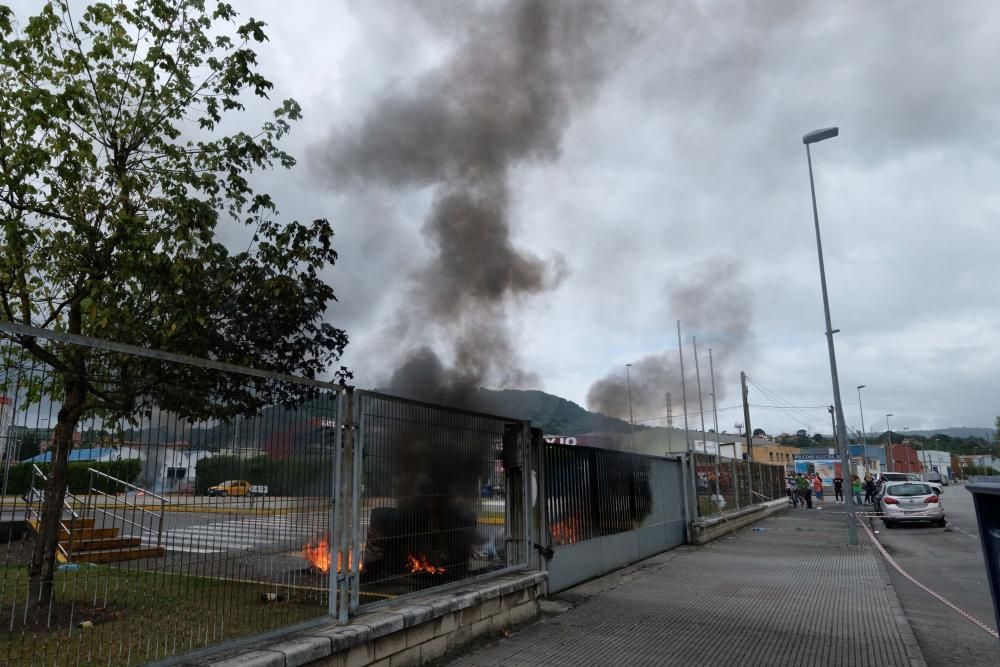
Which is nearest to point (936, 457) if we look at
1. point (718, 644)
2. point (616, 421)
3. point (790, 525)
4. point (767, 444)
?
point (767, 444)

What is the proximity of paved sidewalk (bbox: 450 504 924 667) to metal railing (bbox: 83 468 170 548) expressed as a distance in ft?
9.65

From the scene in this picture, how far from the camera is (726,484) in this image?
55.8 ft

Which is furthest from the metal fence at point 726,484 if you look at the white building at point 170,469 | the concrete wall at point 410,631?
the white building at point 170,469

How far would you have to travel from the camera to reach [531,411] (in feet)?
53.3

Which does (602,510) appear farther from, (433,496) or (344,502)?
(344,502)

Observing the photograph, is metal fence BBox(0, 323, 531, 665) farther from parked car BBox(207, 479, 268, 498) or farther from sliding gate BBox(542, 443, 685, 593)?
sliding gate BBox(542, 443, 685, 593)

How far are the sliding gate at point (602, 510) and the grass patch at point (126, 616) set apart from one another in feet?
14.2

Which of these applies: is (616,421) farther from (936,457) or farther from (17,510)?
(936,457)

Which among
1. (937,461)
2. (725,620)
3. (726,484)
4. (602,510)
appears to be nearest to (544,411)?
(726,484)

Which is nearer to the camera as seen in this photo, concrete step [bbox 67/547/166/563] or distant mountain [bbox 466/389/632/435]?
concrete step [bbox 67/547/166/563]

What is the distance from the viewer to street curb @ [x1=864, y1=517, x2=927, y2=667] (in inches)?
207

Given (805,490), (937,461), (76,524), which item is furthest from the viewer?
(937,461)

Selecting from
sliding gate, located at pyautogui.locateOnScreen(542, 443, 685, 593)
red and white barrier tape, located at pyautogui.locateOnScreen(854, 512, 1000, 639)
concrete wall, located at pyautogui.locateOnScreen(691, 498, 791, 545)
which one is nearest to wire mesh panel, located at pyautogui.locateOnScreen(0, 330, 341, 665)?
sliding gate, located at pyautogui.locateOnScreen(542, 443, 685, 593)

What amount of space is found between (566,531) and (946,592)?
206 inches
